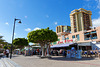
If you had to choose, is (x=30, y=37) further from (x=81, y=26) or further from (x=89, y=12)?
(x=89, y=12)

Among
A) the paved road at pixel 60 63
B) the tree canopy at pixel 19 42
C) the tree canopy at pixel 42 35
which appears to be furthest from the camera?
the tree canopy at pixel 19 42

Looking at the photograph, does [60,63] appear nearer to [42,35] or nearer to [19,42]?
[42,35]

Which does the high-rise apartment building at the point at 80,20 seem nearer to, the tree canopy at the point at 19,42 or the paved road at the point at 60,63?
the tree canopy at the point at 19,42

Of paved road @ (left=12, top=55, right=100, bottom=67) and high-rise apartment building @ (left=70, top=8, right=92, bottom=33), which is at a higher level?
high-rise apartment building @ (left=70, top=8, right=92, bottom=33)

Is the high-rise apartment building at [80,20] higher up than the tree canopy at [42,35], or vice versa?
the high-rise apartment building at [80,20]

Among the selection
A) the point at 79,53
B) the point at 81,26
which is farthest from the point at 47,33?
the point at 81,26

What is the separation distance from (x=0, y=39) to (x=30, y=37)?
16.7 meters

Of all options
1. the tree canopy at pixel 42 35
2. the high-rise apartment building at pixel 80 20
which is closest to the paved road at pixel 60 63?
the tree canopy at pixel 42 35

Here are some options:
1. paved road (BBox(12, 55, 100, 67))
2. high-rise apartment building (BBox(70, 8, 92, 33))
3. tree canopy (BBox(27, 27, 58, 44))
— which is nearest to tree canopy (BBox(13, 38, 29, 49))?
tree canopy (BBox(27, 27, 58, 44))

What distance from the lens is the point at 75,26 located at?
80438 millimetres

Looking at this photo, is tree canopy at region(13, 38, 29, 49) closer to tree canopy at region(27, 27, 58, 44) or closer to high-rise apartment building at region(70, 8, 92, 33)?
tree canopy at region(27, 27, 58, 44)

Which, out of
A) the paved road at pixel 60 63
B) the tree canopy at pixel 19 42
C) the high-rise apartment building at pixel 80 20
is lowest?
the paved road at pixel 60 63

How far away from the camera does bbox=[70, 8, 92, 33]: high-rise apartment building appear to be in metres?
78.2

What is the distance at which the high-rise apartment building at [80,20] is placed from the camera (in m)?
78.2
